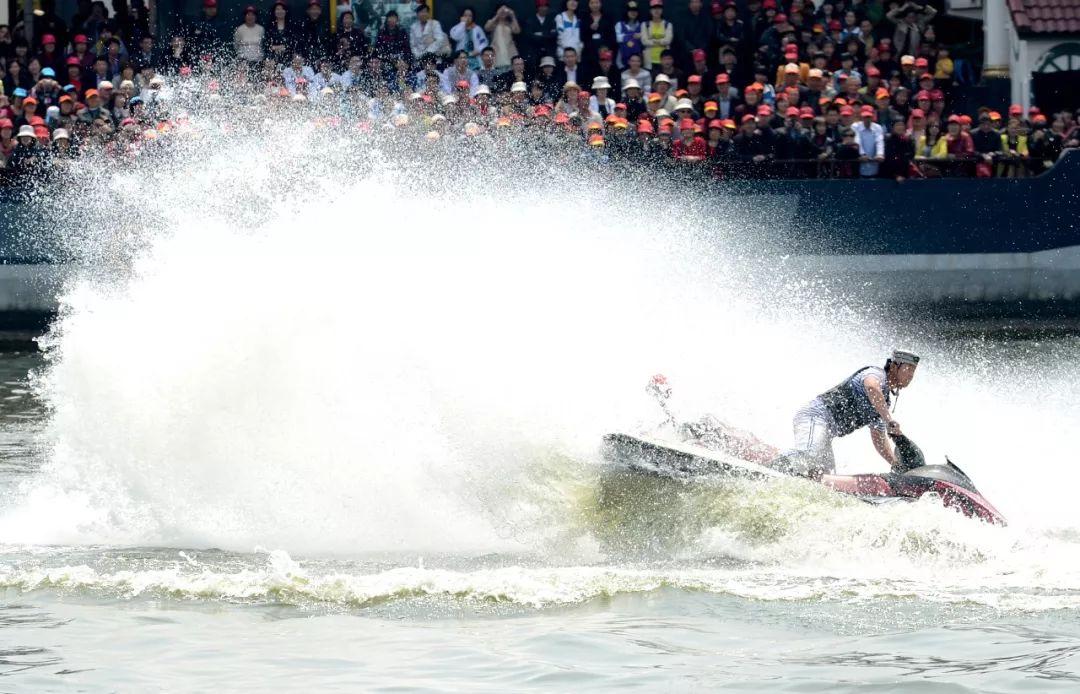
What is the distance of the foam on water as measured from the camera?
12609 mm

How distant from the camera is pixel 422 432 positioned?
46.5 ft

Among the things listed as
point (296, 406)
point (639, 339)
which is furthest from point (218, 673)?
point (639, 339)

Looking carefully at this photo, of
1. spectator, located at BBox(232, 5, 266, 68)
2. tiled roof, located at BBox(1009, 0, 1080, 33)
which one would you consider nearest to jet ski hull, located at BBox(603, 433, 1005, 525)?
spectator, located at BBox(232, 5, 266, 68)

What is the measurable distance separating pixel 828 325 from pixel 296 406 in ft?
32.6

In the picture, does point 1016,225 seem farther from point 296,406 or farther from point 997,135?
point 296,406

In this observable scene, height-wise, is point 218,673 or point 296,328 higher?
point 296,328

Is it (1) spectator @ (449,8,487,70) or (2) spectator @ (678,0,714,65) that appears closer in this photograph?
(2) spectator @ (678,0,714,65)

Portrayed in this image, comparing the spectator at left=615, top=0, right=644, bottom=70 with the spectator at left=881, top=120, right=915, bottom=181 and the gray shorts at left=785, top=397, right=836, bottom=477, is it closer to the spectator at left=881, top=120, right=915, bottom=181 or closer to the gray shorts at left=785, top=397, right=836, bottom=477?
the spectator at left=881, top=120, right=915, bottom=181

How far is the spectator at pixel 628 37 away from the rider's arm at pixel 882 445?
41.6 feet

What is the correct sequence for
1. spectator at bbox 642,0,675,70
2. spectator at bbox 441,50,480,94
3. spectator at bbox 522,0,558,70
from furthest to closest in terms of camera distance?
spectator at bbox 522,0,558,70 → spectator at bbox 642,0,675,70 → spectator at bbox 441,50,480,94

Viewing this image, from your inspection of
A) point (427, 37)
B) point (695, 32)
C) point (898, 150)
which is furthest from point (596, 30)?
point (898, 150)

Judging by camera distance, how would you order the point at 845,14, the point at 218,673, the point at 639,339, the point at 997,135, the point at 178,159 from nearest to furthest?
1. the point at 218,673
2. the point at 639,339
3. the point at 178,159
4. the point at 997,135
5. the point at 845,14

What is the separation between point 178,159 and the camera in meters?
21.8

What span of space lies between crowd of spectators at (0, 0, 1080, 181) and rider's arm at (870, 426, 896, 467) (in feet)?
30.8
